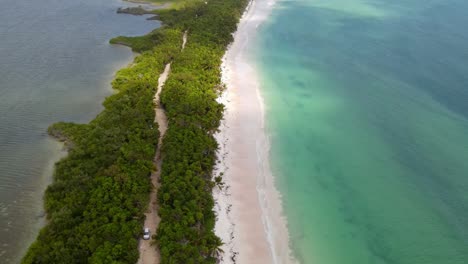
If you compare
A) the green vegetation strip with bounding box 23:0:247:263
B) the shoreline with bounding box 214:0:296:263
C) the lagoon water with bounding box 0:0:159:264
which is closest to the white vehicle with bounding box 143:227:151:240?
the green vegetation strip with bounding box 23:0:247:263

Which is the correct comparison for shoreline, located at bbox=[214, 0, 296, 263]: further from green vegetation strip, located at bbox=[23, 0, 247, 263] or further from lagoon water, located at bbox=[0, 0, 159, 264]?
lagoon water, located at bbox=[0, 0, 159, 264]

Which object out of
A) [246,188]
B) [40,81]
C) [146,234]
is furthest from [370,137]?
[40,81]

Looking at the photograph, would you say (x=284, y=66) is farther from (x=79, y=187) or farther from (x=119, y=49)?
(x=79, y=187)

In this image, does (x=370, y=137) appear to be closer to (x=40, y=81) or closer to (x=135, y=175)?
(x=135, y=175)

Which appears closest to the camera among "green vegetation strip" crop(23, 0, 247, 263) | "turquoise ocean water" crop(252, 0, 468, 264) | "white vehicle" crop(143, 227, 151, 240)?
"green vegetation strip" crop(23, 0, 247, 263)

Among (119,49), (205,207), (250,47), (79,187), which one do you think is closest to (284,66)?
(250,47)

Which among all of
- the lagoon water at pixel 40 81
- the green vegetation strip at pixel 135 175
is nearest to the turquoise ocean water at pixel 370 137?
the green vegetation strip at pixel 135 175
